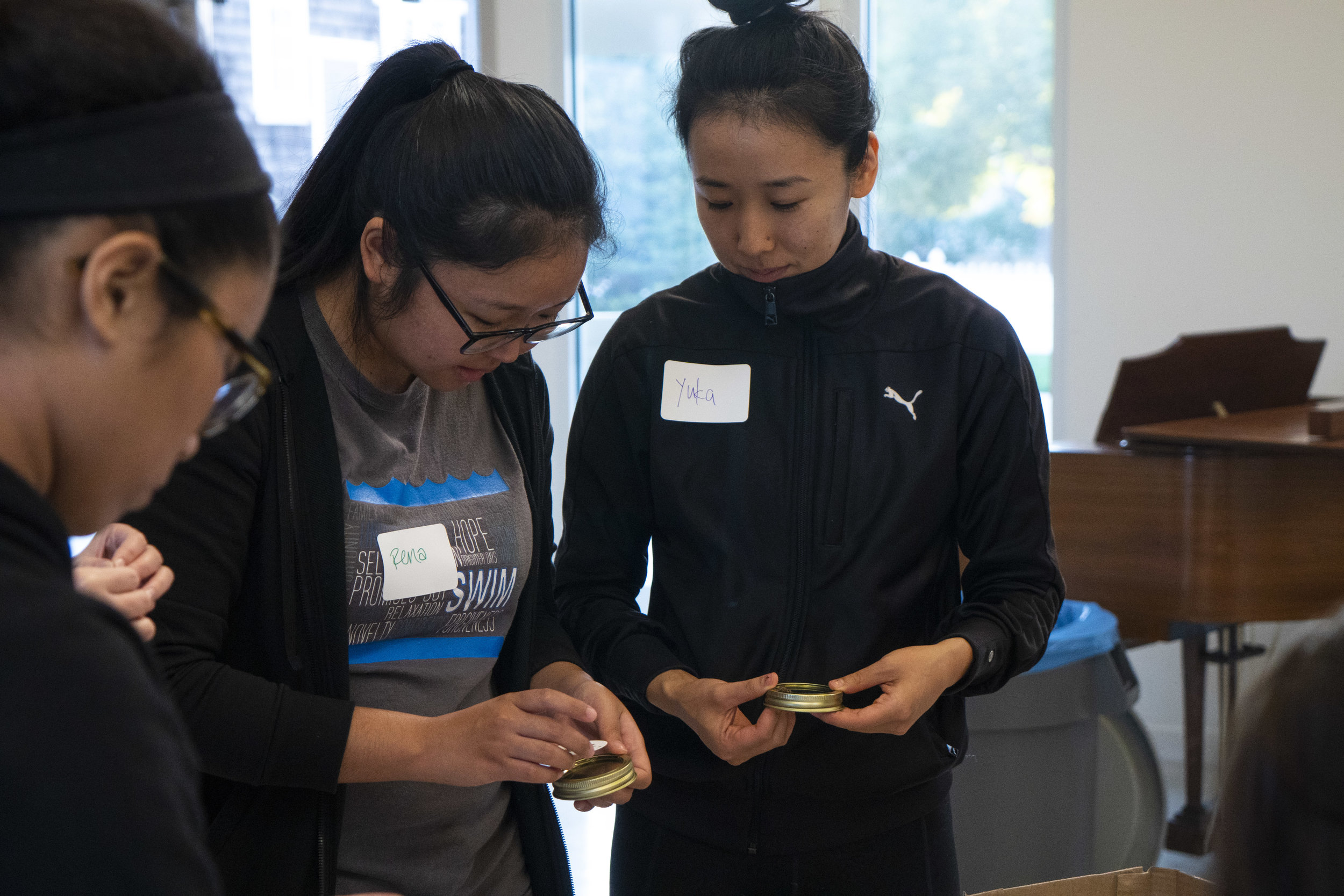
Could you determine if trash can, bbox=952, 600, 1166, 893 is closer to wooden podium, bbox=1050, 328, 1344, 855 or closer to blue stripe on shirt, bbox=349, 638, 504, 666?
wooden podium, bbox=1050, 328, 1344, 855

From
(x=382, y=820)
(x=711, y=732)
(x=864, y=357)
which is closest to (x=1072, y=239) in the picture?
(x=864, y=357)

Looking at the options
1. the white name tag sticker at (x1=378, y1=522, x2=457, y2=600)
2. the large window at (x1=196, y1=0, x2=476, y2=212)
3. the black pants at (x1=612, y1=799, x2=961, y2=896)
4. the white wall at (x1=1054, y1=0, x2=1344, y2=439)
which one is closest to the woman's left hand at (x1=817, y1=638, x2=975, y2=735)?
the black pants at (x1=612, y1=799, x2=961, y2=896)

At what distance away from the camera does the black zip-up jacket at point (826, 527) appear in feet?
4.68

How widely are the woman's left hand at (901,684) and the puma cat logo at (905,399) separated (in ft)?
0.95

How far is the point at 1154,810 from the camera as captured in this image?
2.75m

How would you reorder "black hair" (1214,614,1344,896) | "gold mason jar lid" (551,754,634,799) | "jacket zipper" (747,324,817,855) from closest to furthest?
"black hair" (1214,614,1344,896), "gold mason jar lid" (551,754,634,799), "jacket zipper" (747,324,817,855)

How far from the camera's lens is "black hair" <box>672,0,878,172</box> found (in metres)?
1.43

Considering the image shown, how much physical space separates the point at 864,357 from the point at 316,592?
74 centimetres

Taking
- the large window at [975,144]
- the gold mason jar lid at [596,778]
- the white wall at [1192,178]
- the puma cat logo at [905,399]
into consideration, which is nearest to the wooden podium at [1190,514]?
the white wall at [1192,178]

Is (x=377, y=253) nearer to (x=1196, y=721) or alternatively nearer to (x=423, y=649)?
(x=423, y=649)

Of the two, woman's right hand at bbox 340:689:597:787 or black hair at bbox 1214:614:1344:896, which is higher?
black hair at bbox 1214:614:1344:896

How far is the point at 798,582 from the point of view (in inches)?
56.3

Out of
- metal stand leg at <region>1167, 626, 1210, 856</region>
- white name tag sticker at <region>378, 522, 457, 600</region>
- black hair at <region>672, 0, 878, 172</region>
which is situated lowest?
metal stand leg at <region>1167, 626, 1210, 856</region>

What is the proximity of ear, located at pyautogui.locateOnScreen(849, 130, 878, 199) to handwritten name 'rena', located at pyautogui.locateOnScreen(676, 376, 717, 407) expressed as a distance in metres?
0.32
